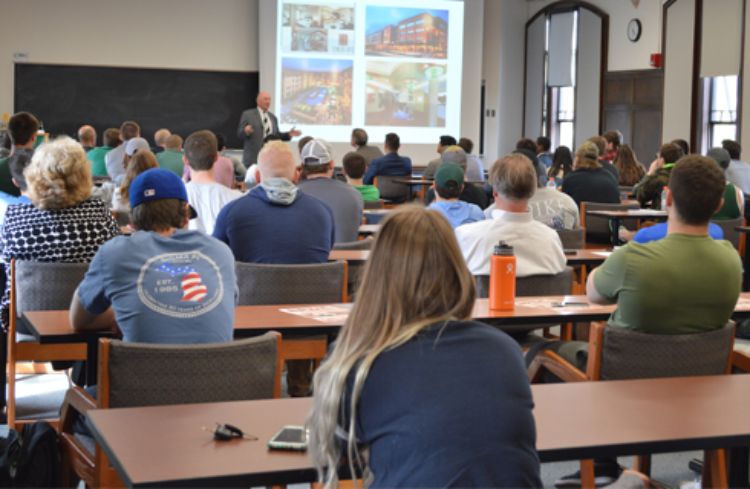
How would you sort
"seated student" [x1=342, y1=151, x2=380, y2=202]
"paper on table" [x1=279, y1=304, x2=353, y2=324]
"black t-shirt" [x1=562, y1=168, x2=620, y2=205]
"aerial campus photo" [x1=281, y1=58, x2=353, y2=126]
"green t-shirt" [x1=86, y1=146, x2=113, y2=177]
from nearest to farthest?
"paper on table" [x1=279, y1=304, x2=353, y2=324] → "seated student" [x1=342, y1=151, x2=380, y2=202] → "black t-shirt" [x1=562, y1=168, x2=620, y2=205] → "green t-shirt" [x1=86, y1=146, x2=113, y2=177] → "aerial campus photo" [x1=281, y1=58, x2=353, y2=126]

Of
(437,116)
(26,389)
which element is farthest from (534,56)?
(26,389)

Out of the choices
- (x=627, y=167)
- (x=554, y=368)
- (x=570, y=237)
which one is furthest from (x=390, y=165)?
(x=554, y=368)

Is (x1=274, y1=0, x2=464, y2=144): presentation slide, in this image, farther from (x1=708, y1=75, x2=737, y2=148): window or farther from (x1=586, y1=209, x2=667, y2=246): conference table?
(x1=586, y1=209, x2=667, y2=246): conference table

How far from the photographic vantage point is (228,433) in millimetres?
2156

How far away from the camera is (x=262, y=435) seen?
7.25 feet

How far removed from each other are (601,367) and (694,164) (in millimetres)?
791

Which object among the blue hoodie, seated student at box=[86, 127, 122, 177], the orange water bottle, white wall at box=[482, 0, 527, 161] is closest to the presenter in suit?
seated student at box=[86, 127, 122, 177]

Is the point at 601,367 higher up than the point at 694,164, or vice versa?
the point at 694,164

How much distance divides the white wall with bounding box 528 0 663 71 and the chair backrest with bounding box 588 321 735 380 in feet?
42.6

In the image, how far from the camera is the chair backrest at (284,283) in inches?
166

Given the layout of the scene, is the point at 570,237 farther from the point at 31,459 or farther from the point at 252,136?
the point at 252,136

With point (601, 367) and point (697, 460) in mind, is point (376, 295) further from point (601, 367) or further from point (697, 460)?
point (697, 460)

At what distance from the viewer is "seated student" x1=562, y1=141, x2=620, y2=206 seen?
28.9ft

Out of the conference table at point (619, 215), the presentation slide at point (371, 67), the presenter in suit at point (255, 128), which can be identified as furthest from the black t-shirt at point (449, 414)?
the presentation slide at point (371, 67)
